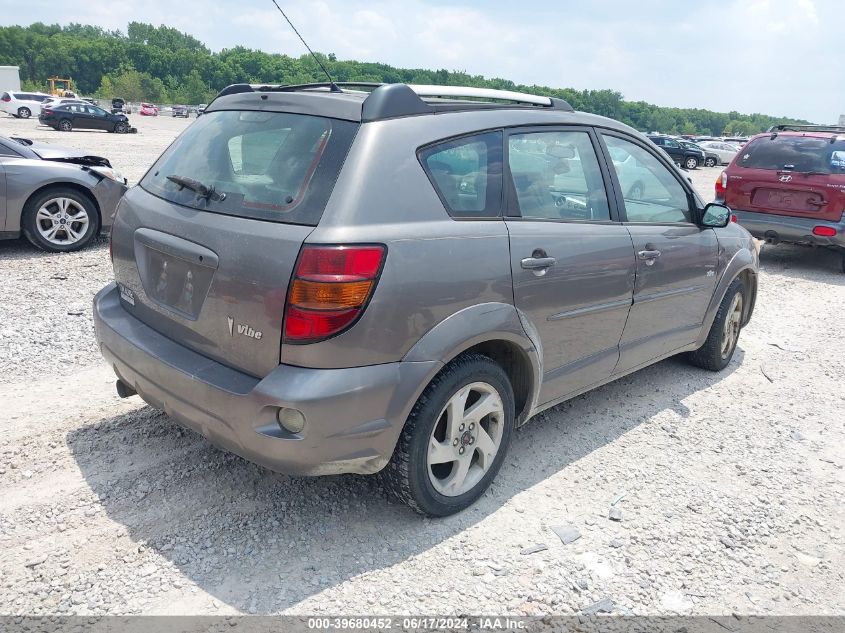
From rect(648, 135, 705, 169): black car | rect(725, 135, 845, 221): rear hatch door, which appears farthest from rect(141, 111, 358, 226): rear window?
rect(648, 135, 705, 169): black car

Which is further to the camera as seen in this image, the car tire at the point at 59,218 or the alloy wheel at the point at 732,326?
the car tire at the point at 59,218

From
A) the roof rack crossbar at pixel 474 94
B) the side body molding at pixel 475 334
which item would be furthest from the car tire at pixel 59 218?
the side body molding at pixel 475 334

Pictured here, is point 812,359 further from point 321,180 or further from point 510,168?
point 321,180

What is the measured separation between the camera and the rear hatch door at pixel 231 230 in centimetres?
259

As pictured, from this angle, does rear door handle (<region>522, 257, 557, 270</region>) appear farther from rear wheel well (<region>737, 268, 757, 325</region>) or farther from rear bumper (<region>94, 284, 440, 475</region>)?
rear wheel well (<region>737, 268, 757, 325</region>)

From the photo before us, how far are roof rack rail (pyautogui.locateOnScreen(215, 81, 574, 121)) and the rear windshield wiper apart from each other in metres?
0.64

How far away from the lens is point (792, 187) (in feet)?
29.0

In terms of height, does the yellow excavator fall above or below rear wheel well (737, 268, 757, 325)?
above

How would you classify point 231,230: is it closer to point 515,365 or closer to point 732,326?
point 515,365

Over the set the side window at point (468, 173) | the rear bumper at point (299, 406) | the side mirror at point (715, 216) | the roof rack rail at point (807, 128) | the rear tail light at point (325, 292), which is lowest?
the rear bumper at point (299, 406)

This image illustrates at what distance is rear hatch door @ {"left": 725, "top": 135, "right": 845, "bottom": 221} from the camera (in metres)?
8.62

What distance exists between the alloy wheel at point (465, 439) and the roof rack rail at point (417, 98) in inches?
49.1

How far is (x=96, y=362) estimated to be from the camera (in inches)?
183

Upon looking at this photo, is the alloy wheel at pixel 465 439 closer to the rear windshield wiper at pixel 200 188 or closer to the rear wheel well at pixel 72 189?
the rear windshield wiper at pixel 200 188
